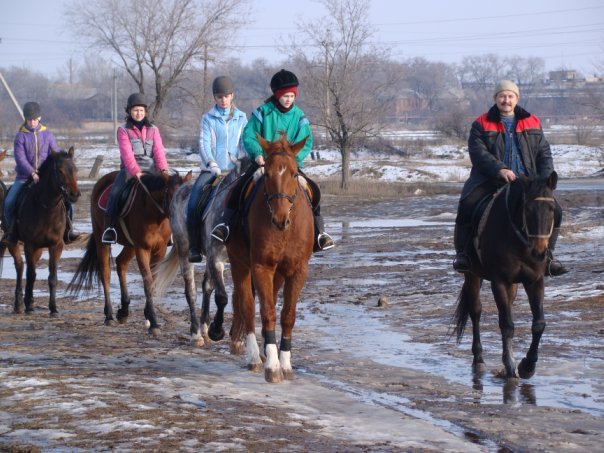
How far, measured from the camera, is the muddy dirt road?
22.2 feet

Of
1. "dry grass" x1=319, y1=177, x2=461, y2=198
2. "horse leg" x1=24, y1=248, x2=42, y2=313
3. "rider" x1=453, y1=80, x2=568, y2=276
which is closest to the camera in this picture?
"rider" x1=453, y1=80, x2=568, y2=276

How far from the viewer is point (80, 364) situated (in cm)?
967

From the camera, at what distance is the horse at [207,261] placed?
10234 millimetres

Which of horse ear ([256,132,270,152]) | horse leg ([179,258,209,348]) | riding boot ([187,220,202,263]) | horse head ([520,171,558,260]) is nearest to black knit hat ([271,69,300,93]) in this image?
horse ear ([256,132,270,152])

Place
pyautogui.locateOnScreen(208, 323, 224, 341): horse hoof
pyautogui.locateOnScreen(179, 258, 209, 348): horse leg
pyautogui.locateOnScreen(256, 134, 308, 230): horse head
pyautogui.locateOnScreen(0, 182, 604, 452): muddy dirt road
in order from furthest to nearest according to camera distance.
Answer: pyautogui.locateOnScreen(179, 258, 209, 348): horse leg, pyautogui.locateOnScreen(208, 323, 224, 341): horse hoof, pyautogui.locateOnScreen(256, 134, 308, 230): horse head, pyautogui.locateOnScreen(0, 182, 604, 452): muddy dirt road

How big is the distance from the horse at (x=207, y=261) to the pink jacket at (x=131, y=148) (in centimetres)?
96

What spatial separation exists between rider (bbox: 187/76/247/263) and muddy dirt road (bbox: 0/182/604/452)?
4.48ft

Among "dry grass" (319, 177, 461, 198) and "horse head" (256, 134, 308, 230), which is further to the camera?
"dry grass" (319, 177, 461, 198)

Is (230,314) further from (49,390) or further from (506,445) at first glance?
(506,445)

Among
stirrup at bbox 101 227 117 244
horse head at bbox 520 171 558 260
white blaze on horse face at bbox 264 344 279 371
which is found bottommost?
white blaze on horse face at bbox 264 344 279 371

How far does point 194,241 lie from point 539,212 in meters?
4.04

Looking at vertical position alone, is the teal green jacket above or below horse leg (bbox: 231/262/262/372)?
above

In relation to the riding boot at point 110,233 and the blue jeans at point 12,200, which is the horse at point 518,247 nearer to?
the riding boot at point 110,233

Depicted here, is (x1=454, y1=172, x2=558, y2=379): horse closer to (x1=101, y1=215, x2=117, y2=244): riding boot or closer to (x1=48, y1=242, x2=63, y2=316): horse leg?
(x1=101, y1=215, x2=117, y2=244): riding boot
